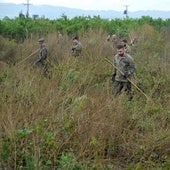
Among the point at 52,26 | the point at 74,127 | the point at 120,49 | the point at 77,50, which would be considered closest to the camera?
the point at 74,127

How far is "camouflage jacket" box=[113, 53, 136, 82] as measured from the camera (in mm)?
9891

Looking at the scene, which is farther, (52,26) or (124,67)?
(52,26)

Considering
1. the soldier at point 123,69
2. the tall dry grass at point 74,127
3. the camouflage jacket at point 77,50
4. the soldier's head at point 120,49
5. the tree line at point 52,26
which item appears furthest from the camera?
the tree line at point 52,26

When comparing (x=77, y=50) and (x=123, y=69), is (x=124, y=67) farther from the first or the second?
(x=77, y=50)

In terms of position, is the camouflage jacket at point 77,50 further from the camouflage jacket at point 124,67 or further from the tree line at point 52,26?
the tree line at point 52,26

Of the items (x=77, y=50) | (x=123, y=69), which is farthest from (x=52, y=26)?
(x=123, y=69)

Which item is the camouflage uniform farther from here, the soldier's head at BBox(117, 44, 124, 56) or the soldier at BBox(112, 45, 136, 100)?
the soldier's head at BBox(117, 44, 124, 56)

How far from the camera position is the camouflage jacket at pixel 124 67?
9.89m

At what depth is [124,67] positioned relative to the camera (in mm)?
9945

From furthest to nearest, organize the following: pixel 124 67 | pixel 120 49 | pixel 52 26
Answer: pixel 52 26 < pixel 124 67 < pixel 120 49

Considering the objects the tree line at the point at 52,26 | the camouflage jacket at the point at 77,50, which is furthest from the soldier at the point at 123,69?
the tree line at the point at 52,26

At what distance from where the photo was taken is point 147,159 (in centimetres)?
625

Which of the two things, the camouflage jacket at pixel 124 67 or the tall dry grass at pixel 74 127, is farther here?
the camouflage jacket at pixel 124 67

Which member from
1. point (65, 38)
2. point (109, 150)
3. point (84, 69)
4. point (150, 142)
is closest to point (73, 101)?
point (109, 150)
